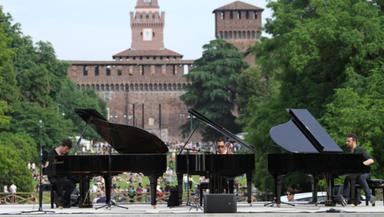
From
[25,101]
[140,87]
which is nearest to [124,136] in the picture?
[25,101]

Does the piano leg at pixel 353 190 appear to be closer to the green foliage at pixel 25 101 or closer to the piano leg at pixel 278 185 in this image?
the piano leg at pixel 278 185

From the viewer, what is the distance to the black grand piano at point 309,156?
72.9 ft

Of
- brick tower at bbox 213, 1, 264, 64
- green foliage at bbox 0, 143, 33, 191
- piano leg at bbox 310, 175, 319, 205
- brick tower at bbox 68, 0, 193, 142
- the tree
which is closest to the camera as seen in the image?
piano leg at bbox 310, 175, 319, 205

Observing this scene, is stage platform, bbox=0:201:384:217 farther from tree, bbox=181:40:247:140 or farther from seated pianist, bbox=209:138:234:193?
tree, bbox=181:40:247:140

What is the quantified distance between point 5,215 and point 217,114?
8797 centimetres

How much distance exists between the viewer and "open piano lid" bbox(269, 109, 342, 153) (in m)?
22.7

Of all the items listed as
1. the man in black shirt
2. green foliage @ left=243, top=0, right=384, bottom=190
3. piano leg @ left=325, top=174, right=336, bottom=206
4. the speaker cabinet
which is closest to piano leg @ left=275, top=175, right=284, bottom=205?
piano leg @ left=325, top=174, right=336, bottom=206

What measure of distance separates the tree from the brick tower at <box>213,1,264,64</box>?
35187mm

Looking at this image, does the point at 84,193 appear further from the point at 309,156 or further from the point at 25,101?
the point at 25,101

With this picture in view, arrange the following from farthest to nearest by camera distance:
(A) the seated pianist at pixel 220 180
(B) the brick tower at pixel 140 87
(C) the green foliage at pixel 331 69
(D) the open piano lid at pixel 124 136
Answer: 1. (B) the brick tower at pixel 140 87
2. (C) the green foliage at pixel 331 69
3. (D) the open piano lid at pixel 124 136
4. (A) the seated pianist at pixel 220 180

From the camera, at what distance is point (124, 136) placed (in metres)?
23.8

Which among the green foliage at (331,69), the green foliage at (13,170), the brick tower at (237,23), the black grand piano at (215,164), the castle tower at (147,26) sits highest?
the castle tower at (147,26)

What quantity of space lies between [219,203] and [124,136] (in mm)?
3489

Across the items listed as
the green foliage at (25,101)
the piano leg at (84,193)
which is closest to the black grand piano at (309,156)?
the piano leg at (84,193)
